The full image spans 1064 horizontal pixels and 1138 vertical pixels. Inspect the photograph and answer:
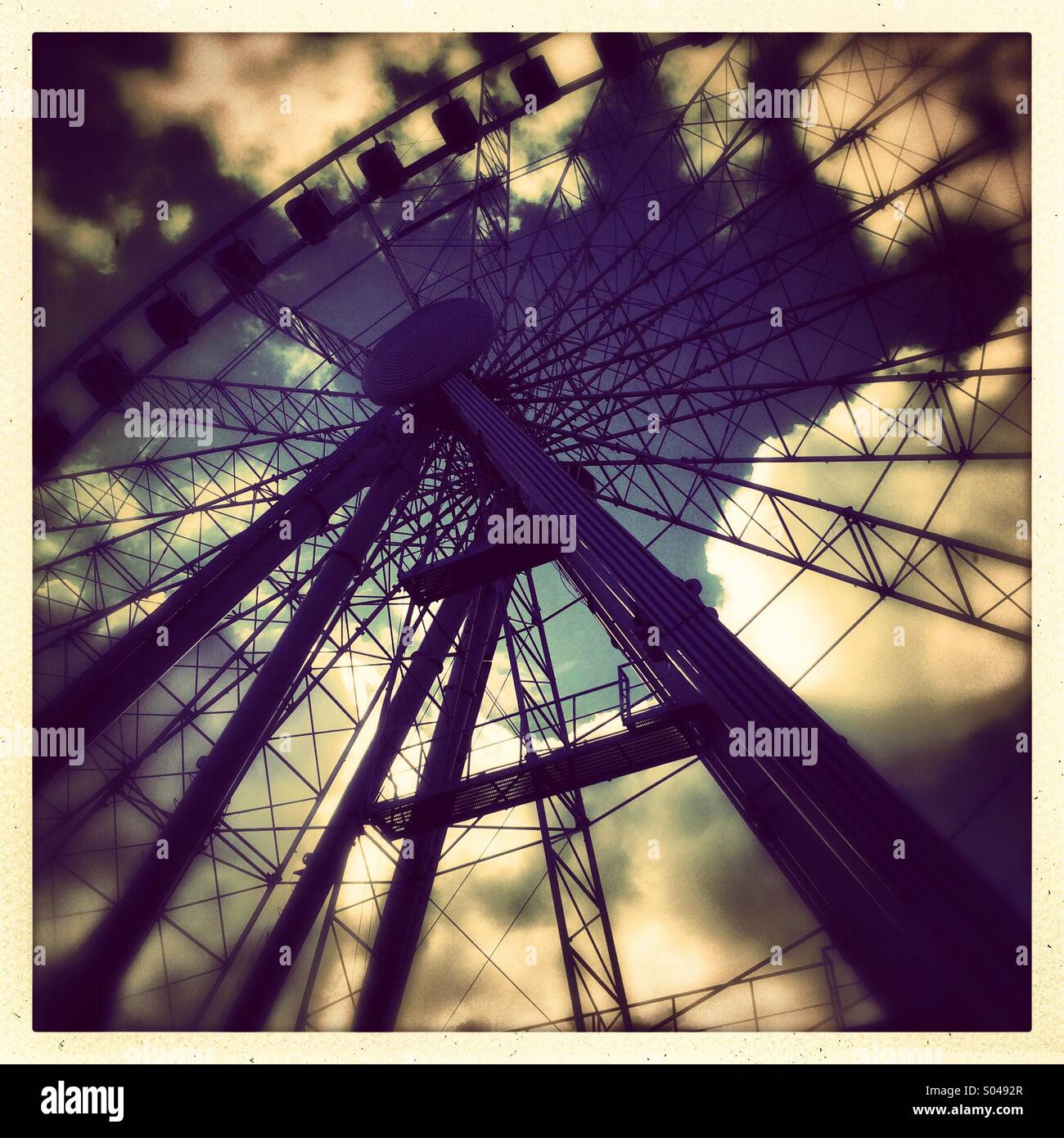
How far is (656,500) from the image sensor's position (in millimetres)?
16672

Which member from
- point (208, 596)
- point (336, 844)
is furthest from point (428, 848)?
point (208, 596)

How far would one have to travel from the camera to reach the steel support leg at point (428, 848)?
38.7 feet

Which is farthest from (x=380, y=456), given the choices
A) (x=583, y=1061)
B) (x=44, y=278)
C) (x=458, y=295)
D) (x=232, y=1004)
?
(x=583, y=1061)

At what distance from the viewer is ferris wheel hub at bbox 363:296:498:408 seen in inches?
595

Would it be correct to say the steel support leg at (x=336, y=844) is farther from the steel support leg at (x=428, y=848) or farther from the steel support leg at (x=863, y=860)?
the steel support leg at (x=863, y=860)

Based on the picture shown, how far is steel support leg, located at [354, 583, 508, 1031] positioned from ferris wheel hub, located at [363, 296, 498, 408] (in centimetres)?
453

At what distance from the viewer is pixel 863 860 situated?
529 cm

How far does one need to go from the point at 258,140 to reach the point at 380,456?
6484 mm

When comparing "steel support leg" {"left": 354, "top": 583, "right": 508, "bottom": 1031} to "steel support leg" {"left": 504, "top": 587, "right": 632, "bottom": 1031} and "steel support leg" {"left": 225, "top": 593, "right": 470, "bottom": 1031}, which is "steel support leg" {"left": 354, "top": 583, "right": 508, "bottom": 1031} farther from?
"steel support leg" {"left": 504, "top": 587, "right": 632, "bottom": 1031}

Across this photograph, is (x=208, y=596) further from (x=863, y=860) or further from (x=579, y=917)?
(x=863, y=860)

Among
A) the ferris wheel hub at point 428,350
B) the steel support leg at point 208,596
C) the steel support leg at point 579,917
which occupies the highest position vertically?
the ferris wheel hub at point 428,350

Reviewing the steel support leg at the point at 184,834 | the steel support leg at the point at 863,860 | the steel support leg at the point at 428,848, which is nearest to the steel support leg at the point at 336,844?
the steel support leg at the point at 428,848

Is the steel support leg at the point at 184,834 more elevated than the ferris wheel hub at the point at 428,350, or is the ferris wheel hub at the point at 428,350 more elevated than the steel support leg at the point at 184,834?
the ferris wheel hub at the point at 428,350

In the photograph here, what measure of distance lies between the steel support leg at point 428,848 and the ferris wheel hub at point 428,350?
4.53 m
